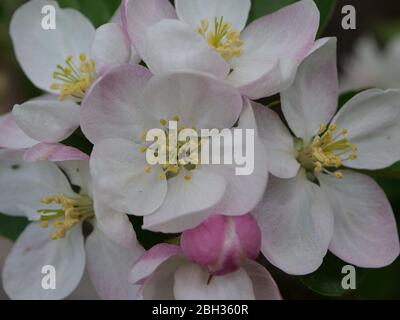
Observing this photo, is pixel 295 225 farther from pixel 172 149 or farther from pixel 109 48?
pixel 109 48

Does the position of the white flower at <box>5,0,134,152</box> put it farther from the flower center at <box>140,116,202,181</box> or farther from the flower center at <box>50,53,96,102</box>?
the flower center at <box>140,116,202,181</box>

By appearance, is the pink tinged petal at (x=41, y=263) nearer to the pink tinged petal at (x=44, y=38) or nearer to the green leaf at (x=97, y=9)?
the pink tinged petal at (x=44, y=38)

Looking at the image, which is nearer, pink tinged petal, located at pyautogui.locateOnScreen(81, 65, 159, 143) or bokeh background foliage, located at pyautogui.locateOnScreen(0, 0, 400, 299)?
pink tinged petal, located at pyautogui.locateOnScreen(81, 65, 159, 143)

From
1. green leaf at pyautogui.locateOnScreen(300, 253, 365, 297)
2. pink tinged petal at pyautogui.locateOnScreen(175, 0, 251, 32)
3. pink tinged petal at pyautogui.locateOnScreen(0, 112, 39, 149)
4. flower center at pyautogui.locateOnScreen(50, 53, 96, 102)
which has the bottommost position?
green leaf at pyautogui.locateOnScreen(300, 253, 365, 297)

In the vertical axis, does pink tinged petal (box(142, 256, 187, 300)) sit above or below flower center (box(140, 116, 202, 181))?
below

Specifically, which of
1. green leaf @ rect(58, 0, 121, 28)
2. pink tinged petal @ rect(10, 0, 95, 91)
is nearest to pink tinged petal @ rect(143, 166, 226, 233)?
pink tinged petal @ rect(10, 0, 95, 91)

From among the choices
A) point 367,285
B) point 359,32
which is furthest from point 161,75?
point 359,32

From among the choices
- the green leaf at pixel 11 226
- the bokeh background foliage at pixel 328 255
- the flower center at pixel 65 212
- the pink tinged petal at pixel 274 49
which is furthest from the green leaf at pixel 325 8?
the green leaf at pixel 11 226
